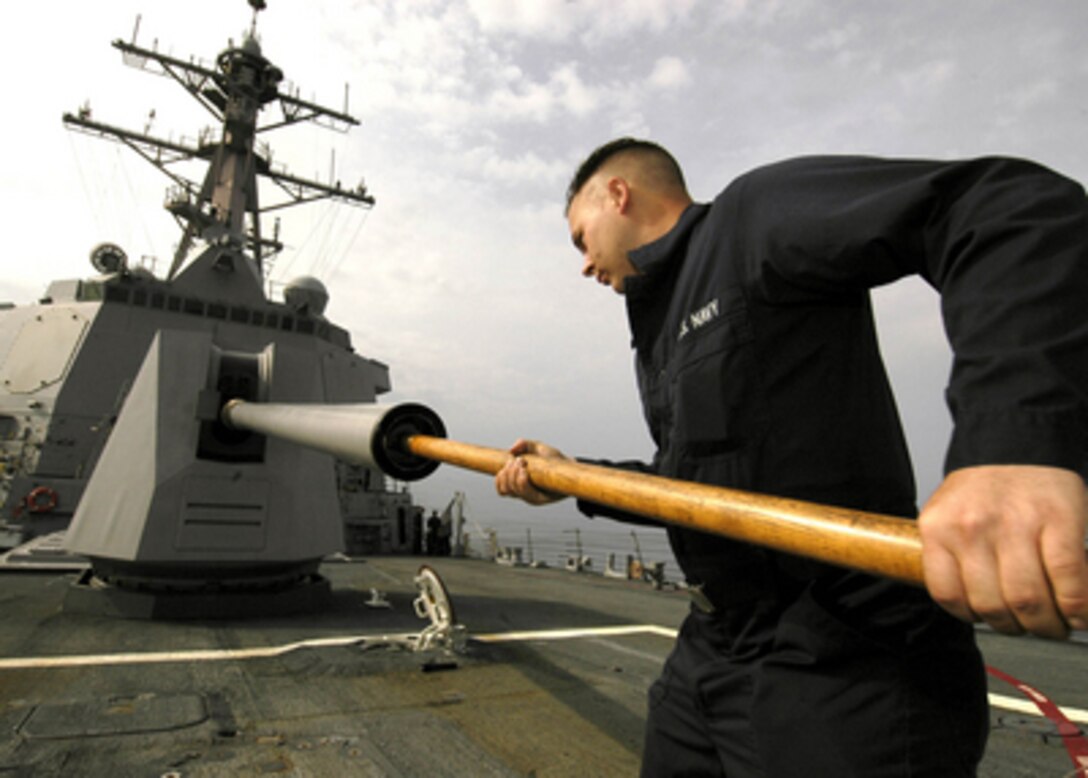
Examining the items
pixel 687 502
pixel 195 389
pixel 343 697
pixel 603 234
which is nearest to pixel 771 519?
pixel 687 502

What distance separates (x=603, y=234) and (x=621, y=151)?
231 mm

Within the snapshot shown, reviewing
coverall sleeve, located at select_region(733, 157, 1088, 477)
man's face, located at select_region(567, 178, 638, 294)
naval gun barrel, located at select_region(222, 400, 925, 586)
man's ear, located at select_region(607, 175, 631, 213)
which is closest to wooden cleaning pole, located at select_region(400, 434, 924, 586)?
naval gun barrel, located at select_region(222, 400, 925, 586)

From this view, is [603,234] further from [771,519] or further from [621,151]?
[771,519]

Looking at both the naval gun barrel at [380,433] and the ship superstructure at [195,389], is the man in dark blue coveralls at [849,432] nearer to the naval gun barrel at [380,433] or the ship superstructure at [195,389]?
the naval gun barrel at [380,433]

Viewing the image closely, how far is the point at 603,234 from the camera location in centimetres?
151

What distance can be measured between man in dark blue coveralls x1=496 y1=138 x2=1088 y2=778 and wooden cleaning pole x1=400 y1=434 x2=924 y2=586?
4cm

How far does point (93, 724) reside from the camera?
2178 millimetres

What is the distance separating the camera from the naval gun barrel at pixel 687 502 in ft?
2.19

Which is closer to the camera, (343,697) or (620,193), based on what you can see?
(620,193)

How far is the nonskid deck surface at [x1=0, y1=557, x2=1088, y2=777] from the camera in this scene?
6.63 feet

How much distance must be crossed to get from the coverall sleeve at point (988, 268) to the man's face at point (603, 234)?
55 centimetres

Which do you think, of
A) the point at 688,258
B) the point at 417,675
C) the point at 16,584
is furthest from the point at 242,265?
the point at 688,258

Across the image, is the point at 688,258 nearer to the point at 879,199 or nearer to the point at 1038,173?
the point at 879,199

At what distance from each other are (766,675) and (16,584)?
641cm
